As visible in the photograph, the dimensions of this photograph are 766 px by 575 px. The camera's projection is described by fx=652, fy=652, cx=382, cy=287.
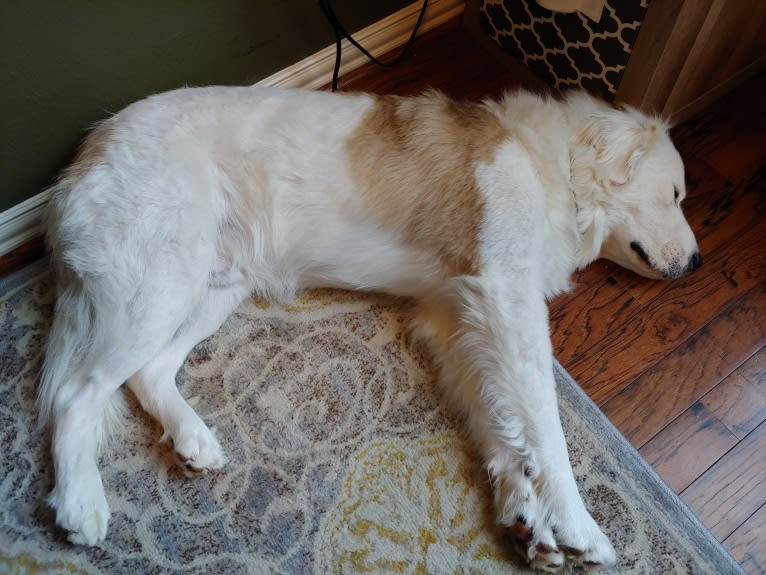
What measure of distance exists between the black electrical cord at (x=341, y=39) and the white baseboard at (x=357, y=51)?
2 centimetres

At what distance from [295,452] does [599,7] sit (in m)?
1.52

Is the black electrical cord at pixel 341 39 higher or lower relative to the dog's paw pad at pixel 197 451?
higher

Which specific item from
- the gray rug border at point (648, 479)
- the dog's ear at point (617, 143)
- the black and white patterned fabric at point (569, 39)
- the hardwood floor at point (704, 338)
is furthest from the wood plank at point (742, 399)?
the black and white patterned fabric at point (569, 39)

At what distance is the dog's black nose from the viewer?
1.92 metres

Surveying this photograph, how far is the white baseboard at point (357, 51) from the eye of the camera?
2.21 metres

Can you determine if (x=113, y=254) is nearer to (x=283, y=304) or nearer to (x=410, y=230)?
(x=283, y=304)

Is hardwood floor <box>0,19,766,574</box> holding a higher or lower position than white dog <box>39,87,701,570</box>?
lower

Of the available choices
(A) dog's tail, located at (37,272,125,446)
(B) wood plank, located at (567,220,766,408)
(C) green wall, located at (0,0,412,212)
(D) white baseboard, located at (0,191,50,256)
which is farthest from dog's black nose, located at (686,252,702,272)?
(D) white baseboard, located at (0,191,50,256)

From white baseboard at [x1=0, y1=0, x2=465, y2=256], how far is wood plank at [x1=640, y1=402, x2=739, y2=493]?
1.61 metres

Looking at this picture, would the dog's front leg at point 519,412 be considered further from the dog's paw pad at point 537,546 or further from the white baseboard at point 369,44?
the white baseboard at point 369,44

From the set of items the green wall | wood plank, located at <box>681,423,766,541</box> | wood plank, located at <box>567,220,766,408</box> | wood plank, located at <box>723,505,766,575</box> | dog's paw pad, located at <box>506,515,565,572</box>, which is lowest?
wood plank, located at <box>723,505,766,575</box>

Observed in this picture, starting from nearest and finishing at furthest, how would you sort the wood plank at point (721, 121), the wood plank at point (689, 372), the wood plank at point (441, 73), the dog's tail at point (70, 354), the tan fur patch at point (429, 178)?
1. the dog's tail at point (70, 354)
2. the tan fur patch at point (429, 178)
3. the wood plank at point (689, 372)
4. the wood plank at point (721, 121)
5. the wood plank at point (441, 73)

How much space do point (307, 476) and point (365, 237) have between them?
65 centimetres

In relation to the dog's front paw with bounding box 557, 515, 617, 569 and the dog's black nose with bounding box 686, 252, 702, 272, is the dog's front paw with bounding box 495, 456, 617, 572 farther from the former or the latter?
the dog's black nose with bounding box 686, 252, 702, 272
